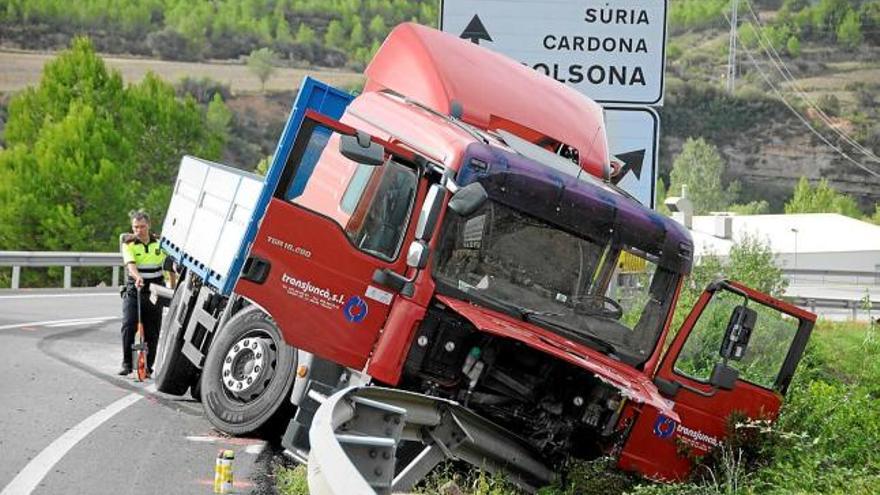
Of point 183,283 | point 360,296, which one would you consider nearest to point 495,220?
point 360,296

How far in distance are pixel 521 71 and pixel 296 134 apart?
3.31m

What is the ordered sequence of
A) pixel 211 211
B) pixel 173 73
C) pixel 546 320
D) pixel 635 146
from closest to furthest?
pixel 546 320
pixel 211 211
pixel 635 146
pixel 173 73

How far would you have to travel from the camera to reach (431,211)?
966 cm

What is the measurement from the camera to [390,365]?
31.5ft

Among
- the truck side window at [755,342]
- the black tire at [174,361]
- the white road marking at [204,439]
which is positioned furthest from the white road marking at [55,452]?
the truck side window at [755,342]

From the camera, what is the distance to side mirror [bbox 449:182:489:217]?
9.39 metres

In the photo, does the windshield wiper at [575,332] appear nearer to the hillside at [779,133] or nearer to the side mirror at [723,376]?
the side mirror at [723,376]

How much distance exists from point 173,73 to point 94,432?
177 meters

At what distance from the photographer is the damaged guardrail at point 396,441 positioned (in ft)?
19.1

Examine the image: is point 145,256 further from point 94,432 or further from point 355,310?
point 355,310

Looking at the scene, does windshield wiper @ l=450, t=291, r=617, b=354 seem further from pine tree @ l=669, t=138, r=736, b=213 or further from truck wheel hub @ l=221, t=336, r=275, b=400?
pine tree @ l=669, t=138, r=736, b=213

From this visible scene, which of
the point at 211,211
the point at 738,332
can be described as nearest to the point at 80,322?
the point at 211,211

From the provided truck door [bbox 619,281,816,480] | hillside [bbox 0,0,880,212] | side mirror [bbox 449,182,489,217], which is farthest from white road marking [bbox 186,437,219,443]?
hillside [bbox 0,0,880,212]

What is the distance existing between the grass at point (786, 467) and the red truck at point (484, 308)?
18 centimetres
